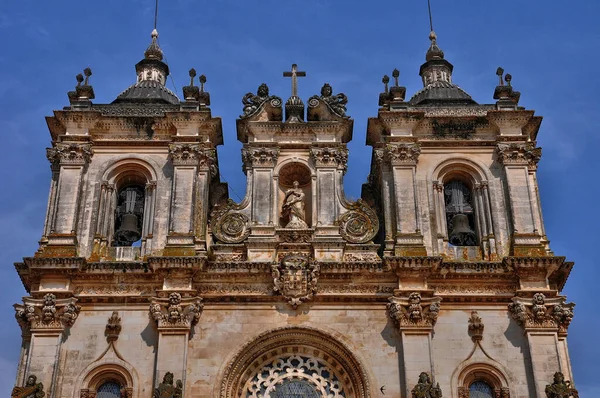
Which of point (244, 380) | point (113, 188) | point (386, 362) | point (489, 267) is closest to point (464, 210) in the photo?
point (489, 267)

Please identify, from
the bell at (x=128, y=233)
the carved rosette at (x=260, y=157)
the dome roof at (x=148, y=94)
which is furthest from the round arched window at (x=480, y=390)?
the dome roof at (x=148, y=94)

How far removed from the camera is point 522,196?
90.5 ft

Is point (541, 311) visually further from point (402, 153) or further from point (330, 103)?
point (330, 103)

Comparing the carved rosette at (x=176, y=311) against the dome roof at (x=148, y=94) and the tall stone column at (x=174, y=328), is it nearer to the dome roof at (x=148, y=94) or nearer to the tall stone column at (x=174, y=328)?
the tall stone column at (x=174, y=328)

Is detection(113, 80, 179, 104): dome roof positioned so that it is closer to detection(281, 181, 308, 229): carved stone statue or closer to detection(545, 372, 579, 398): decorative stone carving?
detection(281, 181, 308, 229): carved stone statue

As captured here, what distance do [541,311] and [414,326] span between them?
11.3 feet

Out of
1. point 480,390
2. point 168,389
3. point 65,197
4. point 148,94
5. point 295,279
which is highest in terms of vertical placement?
point 148,94

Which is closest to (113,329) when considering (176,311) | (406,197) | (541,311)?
(176,311)

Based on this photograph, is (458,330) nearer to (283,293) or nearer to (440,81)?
(283,293)

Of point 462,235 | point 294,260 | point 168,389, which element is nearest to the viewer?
point 168,389

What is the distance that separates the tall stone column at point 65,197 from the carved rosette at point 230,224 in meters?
4.03

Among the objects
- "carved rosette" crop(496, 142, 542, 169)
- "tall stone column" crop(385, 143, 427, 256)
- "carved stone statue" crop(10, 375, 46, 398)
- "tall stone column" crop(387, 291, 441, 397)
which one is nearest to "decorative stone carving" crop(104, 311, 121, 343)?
"carved stone statue" crop(10, 375, 46, 398)

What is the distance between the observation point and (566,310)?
83.3ft

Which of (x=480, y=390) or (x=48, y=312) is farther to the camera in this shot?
(x=48, y=312)
